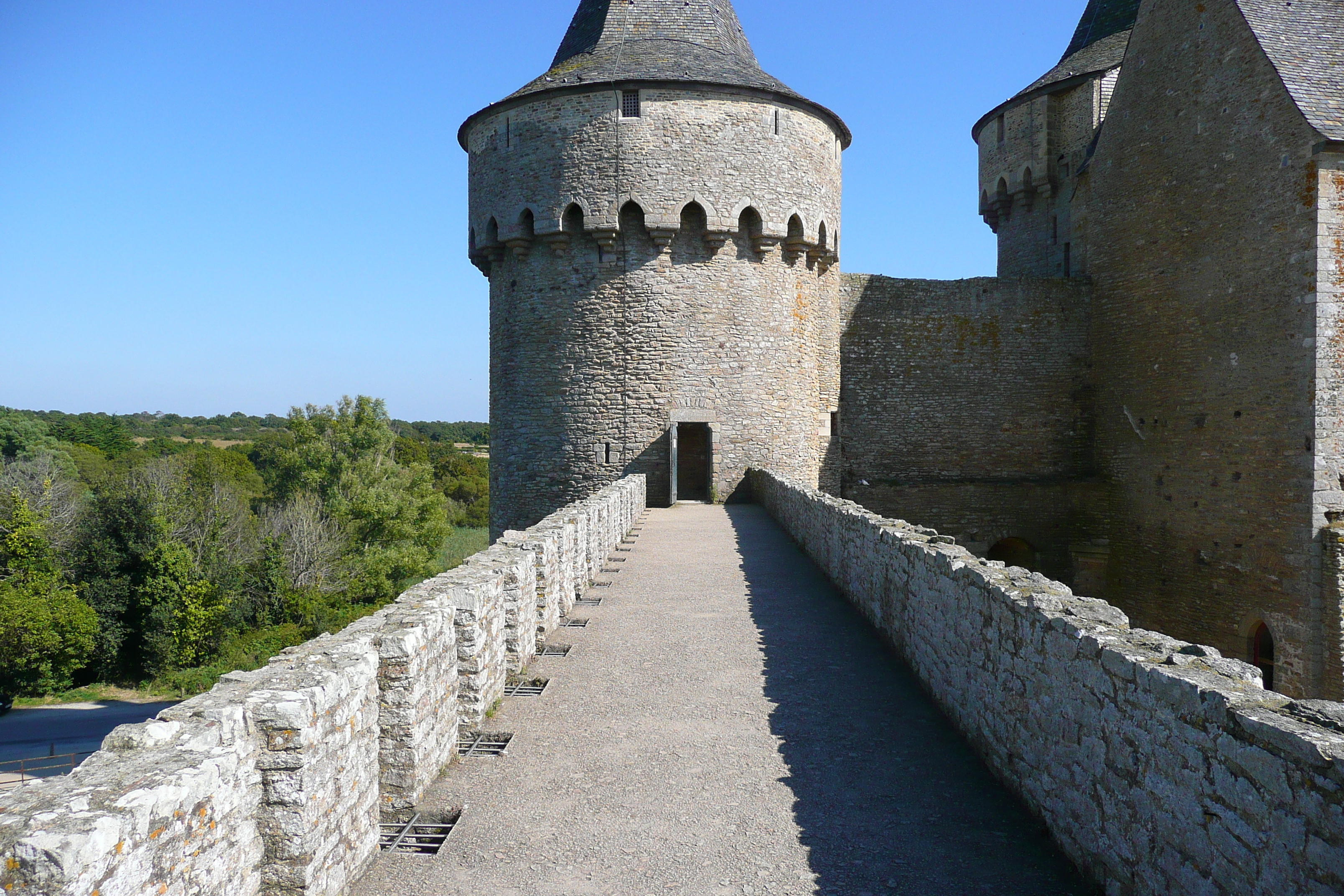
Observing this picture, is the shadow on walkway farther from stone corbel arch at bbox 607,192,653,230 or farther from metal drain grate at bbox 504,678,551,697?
stone corbel arch at bbox 607,192,653,230

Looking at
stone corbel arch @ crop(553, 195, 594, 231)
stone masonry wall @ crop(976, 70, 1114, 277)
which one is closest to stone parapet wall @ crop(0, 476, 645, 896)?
stone corbel arch @ crop(553, 195, 594, 231)

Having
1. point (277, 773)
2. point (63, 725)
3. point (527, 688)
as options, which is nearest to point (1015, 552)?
point (527, 688)

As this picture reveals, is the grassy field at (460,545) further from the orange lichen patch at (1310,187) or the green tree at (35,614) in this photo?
the orange lichen patch at (1310,187)

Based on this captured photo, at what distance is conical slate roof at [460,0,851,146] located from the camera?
17.2m

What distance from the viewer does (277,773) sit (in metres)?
3.00

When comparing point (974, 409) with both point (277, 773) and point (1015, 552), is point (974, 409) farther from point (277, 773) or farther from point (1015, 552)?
point (277, 773)

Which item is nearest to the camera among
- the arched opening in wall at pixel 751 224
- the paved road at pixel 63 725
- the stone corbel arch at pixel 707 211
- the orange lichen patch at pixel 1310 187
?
the orange lichen patch at pixel 1310 187

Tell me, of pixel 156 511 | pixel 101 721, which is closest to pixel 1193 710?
pixel 101 721

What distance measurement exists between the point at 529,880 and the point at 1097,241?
64.9ft

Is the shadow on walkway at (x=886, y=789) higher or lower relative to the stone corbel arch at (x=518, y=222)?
lower

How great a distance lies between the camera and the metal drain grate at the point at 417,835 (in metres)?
3.81

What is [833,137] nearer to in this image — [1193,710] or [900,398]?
[900,398]

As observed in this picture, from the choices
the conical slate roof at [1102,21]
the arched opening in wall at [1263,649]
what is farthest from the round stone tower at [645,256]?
the conical slate roof at [1102,21]

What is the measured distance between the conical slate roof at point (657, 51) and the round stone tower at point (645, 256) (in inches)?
2.3
